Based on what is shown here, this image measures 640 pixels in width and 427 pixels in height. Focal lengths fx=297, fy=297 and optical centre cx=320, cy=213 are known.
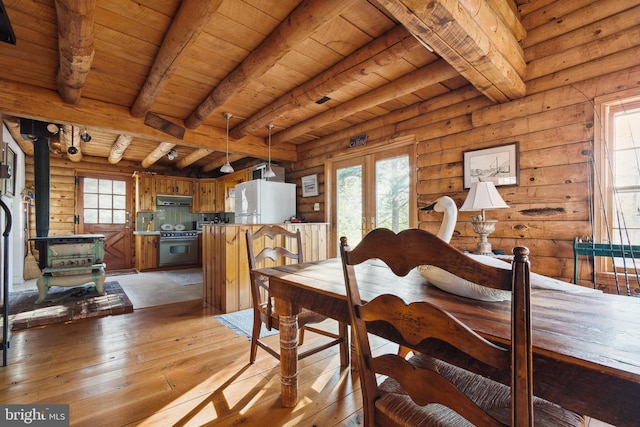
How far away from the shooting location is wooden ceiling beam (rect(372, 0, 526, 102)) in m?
1.41

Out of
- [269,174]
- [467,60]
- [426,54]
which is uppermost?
[426,54]

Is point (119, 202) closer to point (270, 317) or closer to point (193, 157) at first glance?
point (193, 157)

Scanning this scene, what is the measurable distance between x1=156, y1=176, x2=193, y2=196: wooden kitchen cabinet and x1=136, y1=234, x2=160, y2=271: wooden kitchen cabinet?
3.44ft

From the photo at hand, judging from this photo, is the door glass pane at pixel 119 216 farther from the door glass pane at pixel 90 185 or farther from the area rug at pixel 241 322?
the area rug at pixel 241 322

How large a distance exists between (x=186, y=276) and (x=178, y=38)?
4576mm

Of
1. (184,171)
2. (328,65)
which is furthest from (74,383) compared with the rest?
(184,171)

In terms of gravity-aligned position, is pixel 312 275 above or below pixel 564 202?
below

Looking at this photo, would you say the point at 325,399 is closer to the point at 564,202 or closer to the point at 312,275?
the point at 312,275

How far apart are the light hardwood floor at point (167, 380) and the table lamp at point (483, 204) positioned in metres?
1.17

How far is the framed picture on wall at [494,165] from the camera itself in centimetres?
254

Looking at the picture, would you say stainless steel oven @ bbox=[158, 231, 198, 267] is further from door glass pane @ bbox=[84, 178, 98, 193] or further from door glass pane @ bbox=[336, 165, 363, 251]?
door glass pane @ bbox=[336, 165, 363, 251]

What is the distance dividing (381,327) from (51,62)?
3.26m

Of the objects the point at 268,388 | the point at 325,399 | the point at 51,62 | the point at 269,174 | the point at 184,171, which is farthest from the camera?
the point at 184,171

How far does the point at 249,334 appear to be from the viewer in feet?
8.79
